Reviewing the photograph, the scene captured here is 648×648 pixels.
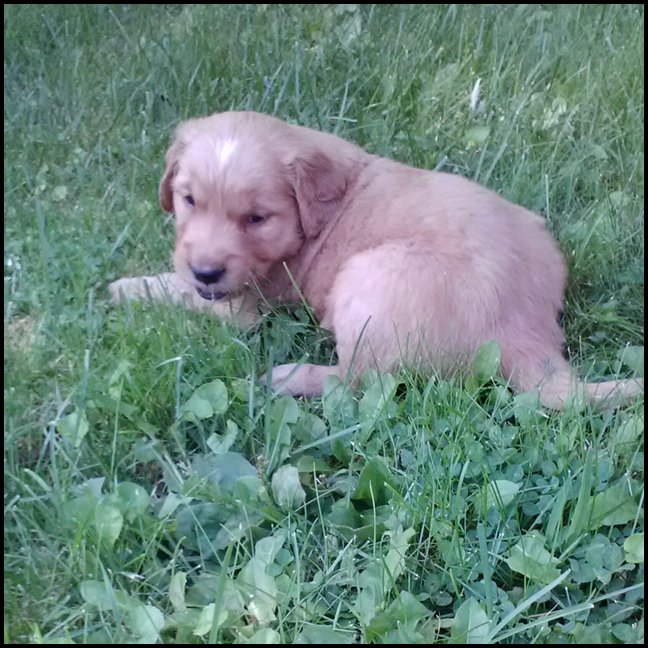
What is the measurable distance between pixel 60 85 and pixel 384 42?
1754mm

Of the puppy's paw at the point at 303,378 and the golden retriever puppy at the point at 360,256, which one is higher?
the golden retriever puppy at the point at 360,256

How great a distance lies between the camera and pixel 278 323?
298 cm

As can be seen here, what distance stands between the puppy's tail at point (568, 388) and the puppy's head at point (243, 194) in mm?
978

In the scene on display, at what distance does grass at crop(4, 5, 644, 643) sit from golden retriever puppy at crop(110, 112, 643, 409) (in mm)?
124

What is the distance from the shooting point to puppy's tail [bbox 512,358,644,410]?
2473 mm

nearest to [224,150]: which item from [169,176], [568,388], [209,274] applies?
[169,176]

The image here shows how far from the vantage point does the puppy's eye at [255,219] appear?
2.88 meters

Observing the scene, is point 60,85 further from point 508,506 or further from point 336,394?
point 508,506

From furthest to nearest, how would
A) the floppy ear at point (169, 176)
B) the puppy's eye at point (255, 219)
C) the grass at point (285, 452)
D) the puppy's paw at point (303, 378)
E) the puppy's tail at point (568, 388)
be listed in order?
the floppy ear at point (169, 176), the puppy's eye at point (255, 219), the puppy's paw at point (303, 378), the puppy's tail at point (568, 388), the grass at point (285, 452)

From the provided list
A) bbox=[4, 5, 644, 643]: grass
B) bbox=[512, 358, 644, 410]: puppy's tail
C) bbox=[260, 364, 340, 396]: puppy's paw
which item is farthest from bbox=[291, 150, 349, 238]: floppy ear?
bbox=[512, 358, 644, 410]: puppy's tail

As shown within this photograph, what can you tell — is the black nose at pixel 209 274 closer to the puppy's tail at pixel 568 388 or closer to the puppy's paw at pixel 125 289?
the puppy's paw at pixel 125 289

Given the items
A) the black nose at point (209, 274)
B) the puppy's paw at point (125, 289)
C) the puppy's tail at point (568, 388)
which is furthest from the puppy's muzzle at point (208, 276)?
the puppy's tail at point (568, 388)

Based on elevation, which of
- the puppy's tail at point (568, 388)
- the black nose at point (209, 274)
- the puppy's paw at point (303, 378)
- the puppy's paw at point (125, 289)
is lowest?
the puppy's paw at point (303, 378)

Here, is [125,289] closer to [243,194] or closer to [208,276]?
[208,276]
